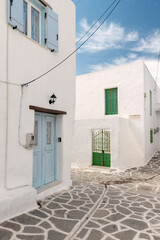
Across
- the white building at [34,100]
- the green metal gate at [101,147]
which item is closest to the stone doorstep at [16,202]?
the white building at [34,100]

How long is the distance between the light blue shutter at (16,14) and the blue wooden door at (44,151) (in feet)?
8.75

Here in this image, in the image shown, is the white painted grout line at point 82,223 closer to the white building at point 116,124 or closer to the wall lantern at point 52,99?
the wall lantern at point 52,99

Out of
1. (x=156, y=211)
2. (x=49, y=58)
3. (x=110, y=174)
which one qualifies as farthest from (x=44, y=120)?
(x=110, y=174)

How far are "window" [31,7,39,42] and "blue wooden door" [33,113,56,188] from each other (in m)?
2.46

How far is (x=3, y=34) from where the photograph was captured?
4.76 meters

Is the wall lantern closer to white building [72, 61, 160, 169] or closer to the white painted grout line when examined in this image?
the white painted grout line

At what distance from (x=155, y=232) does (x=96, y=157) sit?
771 centimetres

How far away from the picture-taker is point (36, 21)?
236 inches

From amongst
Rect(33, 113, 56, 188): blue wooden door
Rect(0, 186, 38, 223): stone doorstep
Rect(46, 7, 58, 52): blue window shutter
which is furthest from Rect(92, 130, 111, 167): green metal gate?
Rect(0, 186, 38, 223): stone doorstep

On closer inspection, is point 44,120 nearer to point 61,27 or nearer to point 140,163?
point 61,27

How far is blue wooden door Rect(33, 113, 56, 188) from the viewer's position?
6.15m

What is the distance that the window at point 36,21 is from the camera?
5.04m

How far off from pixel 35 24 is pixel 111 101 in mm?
8081

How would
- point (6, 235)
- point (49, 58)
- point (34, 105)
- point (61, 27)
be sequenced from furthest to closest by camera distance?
point (61, 27), point (49, 58), point (34, 105), point (6, 235)
